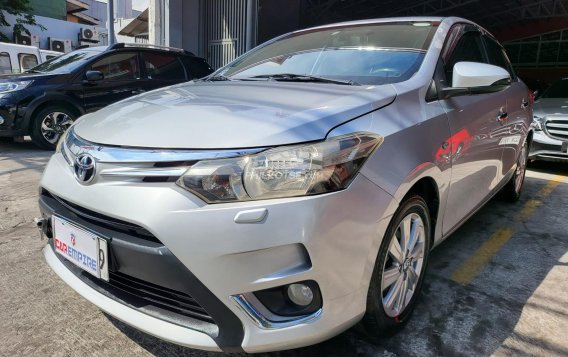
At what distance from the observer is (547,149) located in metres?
5.78

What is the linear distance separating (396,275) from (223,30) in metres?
9.37

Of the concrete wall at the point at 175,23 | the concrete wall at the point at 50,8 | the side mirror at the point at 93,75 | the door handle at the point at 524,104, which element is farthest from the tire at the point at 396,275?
the concrete wall at the point at 50,8

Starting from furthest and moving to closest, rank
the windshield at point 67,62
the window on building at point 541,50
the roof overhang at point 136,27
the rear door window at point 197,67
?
the window on building at point 541,50 → the roof overhang at point 136,27 → the rear door window at point 197,67 → the windshield at point 67,62

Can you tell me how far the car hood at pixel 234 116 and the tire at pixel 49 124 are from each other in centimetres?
462

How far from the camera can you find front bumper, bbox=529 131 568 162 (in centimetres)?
567

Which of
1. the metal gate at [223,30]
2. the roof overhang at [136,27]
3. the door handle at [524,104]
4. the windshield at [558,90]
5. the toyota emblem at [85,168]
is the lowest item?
the toyota emblem at [85,168]

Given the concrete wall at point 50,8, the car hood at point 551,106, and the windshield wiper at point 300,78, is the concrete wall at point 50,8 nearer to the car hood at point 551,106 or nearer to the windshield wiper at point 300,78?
the car hood at point 551,106

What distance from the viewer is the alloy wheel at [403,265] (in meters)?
1.95

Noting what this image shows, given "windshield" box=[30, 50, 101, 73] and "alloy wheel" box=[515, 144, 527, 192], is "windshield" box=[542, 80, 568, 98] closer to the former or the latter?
"alloy wheel" box=[515, 144, 527, 192]

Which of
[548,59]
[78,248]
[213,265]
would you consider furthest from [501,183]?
[548,59]

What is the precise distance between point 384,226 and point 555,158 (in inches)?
202

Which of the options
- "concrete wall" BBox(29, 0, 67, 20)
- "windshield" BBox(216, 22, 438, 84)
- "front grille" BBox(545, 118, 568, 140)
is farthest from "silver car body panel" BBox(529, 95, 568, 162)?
"concrete wall" BBox(29, 0, 67, 20)

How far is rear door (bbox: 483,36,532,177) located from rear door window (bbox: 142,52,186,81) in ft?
16.0

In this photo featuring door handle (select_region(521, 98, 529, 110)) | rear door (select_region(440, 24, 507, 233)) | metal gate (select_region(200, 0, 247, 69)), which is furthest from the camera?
metal gate (select_region(200, 0, 247, 69))
